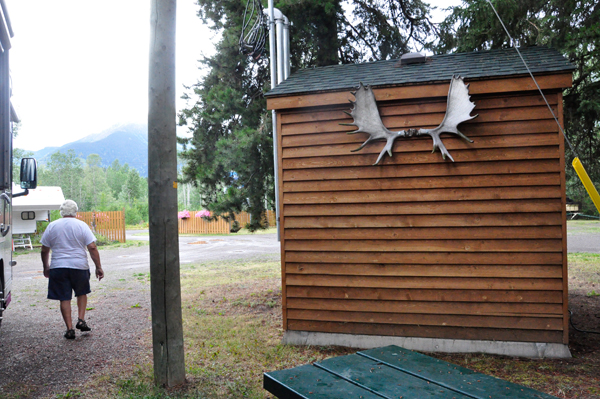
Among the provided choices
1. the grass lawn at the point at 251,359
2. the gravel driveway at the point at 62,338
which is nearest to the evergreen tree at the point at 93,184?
the gravel driveway at the point at 62,338

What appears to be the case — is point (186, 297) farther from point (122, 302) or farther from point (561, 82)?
point (561, 82)

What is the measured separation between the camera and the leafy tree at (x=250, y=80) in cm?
736

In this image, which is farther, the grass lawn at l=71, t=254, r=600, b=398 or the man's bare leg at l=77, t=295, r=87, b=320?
the man's bare leg at l=77, t=295, r=87, b=320

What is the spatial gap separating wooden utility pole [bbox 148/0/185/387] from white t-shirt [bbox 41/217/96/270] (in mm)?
2060

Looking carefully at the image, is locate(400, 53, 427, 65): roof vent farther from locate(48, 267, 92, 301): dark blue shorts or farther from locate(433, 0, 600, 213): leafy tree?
locate(48, 267, 92, 301): dark blue shorts

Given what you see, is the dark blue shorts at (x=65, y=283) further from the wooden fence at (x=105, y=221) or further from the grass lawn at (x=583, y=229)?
the grass lawn at (x=583, y=229)

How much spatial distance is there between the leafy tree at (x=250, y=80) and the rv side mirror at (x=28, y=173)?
110 inches

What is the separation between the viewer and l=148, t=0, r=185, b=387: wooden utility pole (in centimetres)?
350

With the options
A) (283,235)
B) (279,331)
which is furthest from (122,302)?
(283,235)

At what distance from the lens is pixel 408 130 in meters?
4.66

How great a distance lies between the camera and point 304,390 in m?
2.28

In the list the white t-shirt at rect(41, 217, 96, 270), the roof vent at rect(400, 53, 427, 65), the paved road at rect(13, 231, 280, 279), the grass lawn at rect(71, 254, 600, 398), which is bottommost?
the paved road at rect(13, 231, 280, 279)

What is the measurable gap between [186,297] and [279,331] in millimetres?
3082

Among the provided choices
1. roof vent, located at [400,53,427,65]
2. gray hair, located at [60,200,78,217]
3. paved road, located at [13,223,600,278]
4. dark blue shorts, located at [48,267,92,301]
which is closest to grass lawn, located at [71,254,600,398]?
dark blue shorts, located at [48,267,92,301]
